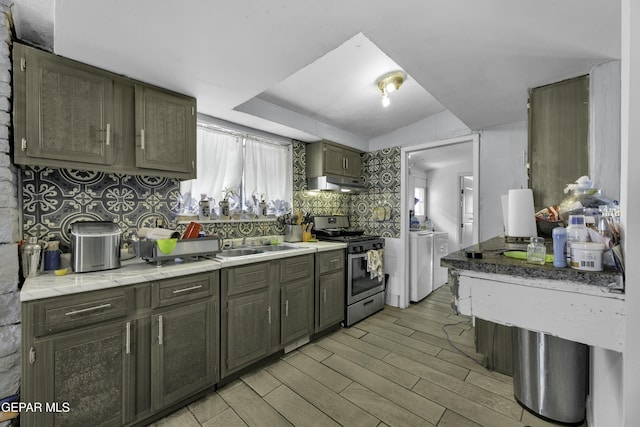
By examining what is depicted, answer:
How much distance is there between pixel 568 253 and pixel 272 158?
278 cm

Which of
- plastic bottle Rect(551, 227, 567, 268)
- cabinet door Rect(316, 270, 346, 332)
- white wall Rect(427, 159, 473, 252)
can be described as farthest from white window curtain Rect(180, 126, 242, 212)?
white wall Rect(427, 159, 473, 252)

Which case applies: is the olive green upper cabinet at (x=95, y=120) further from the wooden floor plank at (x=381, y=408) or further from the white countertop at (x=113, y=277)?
the wooden floor plank at (x=381, y=408)

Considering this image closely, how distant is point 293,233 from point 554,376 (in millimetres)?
2391

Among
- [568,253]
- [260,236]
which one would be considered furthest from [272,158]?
[568,253]

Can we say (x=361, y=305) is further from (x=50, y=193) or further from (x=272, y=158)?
(x=50, y=193)

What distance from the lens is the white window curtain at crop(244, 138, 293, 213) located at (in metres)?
2.95

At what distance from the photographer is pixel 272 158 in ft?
Result: 10.4

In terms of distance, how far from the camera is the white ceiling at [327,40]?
1.27 metres

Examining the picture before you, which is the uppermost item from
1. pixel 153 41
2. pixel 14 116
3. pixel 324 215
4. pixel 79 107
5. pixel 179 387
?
pixel 153 41

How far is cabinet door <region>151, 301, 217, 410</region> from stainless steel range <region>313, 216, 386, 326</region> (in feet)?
5.12

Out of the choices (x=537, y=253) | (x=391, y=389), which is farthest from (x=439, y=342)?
(x=537, y=253)

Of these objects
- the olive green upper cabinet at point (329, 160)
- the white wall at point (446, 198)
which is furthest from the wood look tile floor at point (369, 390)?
the white wall at point (446, 198)

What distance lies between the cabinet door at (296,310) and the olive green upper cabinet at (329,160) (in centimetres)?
A: 147

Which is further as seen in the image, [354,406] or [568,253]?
[354,406]
